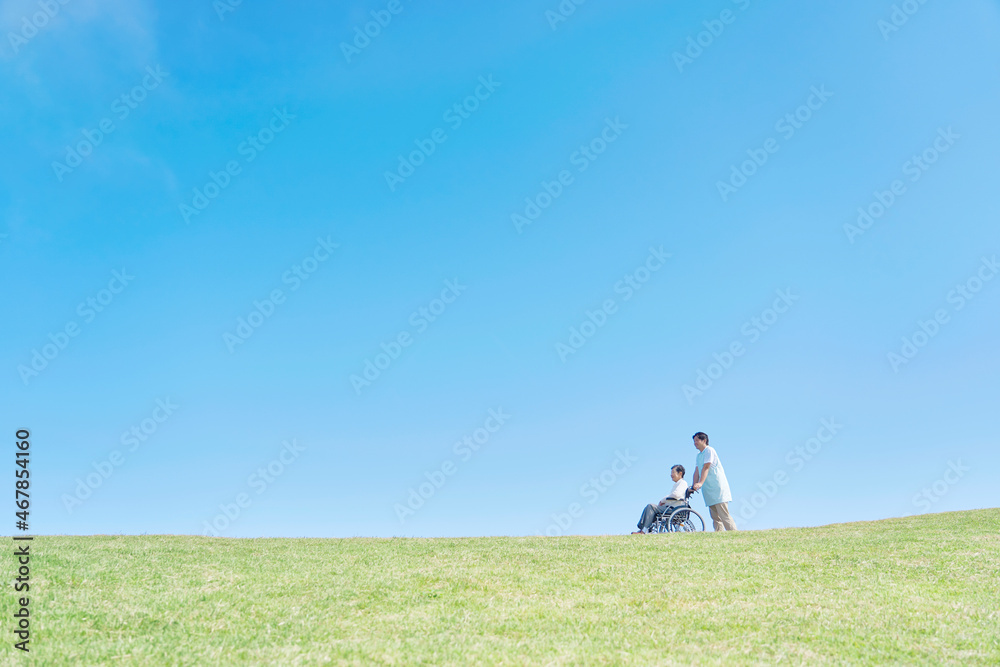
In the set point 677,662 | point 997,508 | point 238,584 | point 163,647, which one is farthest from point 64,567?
point 997,508

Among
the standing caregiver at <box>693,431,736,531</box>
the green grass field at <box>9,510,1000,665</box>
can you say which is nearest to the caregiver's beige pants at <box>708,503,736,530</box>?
the standing caregiver at <box>693,431,736,531</box>

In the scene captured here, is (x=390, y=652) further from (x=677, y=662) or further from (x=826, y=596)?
(x=826, y=596)

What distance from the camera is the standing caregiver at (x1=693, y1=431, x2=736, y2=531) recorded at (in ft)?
57.5

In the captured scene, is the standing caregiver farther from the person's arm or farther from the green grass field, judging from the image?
the green grass field

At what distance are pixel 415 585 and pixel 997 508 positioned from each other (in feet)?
54.7

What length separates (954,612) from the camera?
866 cm

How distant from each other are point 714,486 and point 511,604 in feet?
33.6

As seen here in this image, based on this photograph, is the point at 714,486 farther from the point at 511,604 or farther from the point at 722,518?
the point at 511,604

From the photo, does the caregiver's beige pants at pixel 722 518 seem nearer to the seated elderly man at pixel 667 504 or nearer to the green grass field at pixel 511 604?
the seated elderly man at pixel 667 504

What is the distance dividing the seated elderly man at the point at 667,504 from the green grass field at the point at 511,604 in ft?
13.0

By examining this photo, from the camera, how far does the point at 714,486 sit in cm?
1761

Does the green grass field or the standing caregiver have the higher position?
the standing caregiver

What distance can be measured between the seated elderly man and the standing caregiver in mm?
405

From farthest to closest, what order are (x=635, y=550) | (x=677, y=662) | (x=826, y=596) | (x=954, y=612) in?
(x=635, y=550), (x=826, y=596), (x=954, y=612), (x=677, y=662)
